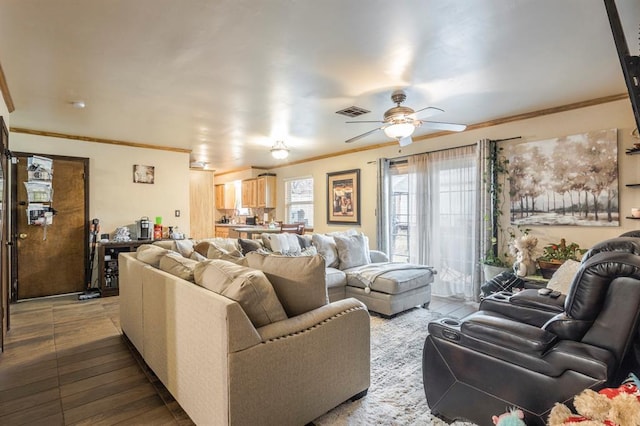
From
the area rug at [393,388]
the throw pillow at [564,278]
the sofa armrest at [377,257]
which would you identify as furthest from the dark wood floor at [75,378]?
the sofa armrest at [377,257]

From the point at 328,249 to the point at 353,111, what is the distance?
1.92 meters

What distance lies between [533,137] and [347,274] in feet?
9.70

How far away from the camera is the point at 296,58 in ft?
8.66

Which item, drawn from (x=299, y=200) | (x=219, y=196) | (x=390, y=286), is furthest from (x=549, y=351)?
(x=219, y=196)

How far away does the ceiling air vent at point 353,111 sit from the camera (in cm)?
389

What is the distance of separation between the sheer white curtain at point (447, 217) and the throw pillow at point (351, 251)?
1.01 meters

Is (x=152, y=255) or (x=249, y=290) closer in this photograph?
(x=249, y=290)

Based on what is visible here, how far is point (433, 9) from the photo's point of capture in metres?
2.01

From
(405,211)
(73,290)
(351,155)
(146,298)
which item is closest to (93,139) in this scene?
(73,290)

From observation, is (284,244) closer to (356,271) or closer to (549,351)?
(356,271)

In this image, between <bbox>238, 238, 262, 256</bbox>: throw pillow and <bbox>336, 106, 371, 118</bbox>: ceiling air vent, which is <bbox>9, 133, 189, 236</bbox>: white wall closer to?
<bbox>238, 238, 262, 256</bbox>: throw pillow

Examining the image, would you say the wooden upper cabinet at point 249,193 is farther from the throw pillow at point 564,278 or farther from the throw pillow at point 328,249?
the throw pillow at point 564,278

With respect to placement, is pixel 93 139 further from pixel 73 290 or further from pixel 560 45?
pixel 560 45

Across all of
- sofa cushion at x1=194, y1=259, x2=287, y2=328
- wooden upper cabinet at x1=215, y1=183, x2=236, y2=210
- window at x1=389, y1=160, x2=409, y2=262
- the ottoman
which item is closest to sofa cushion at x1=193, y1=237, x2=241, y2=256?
sofa cushion at x1=194, y1=259, x2=287, y2=328
